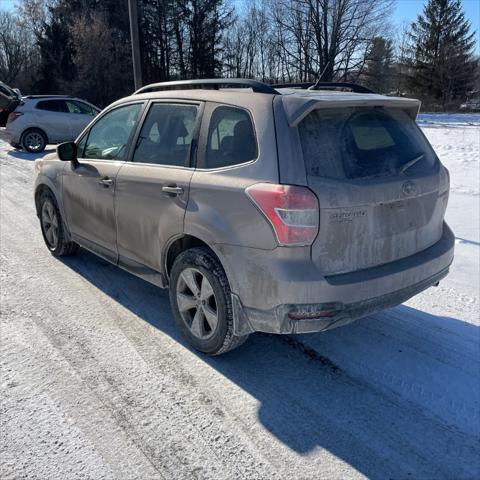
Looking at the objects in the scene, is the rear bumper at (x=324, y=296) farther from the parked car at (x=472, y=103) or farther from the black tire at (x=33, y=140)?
the parked car at (x=472, y=103)

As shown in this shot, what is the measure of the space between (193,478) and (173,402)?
0.61m

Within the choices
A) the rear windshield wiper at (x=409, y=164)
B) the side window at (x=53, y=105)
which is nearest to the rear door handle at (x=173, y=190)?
the rear windshield wiper at (x=409, y=164)

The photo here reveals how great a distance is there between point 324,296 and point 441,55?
4689 centimetres

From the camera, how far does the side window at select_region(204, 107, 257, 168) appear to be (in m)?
3.05

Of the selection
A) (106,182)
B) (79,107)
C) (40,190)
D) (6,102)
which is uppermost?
(6,102)

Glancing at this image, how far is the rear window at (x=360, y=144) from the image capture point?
2889mm

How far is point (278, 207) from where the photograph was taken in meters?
2.76

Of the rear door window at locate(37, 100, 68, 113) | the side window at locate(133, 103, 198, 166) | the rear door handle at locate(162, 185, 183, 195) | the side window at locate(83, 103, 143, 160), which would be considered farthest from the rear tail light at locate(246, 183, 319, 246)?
the rear door window at locate(37, 100, 68, 113)

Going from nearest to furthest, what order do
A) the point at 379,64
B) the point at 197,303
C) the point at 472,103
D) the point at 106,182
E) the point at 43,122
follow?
the point at 197,303 → the point at 106,182 → the point at 43,122 → the point at 472,103 → the point at 379,64

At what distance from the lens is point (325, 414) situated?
113 inches

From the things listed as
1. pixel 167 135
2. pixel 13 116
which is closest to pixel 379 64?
pixel 13 116

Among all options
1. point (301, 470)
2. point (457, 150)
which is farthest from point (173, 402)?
point (457, 150)

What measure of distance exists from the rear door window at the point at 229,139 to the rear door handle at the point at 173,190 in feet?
0.77

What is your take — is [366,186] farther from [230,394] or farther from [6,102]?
[6,102]
